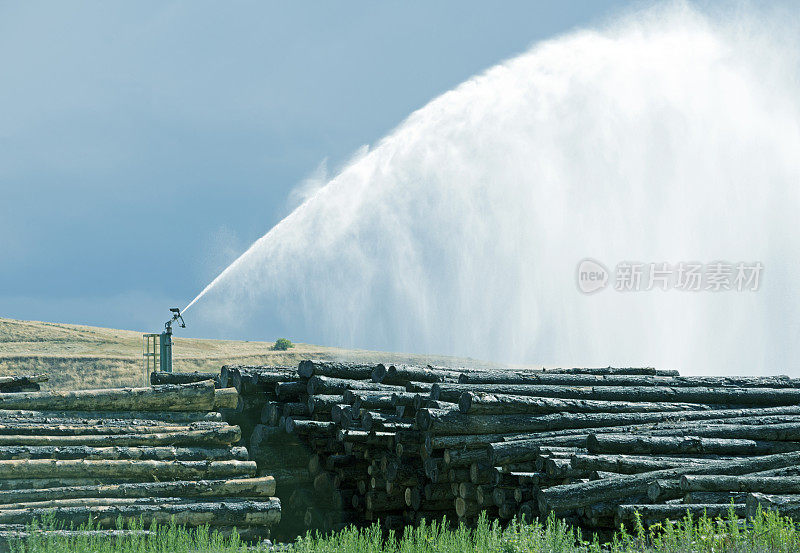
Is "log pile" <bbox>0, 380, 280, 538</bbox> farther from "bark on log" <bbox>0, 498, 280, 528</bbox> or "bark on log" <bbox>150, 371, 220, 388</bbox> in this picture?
"bark on log" <bbox>150, 371, 220, 388</bbox>

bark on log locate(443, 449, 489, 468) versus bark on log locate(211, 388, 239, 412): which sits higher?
bark on log locate(211, 388, 239, 412)

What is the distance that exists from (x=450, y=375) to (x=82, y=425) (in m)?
6.53

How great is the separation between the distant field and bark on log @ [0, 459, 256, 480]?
3130 cm

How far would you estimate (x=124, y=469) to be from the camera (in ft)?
39.1

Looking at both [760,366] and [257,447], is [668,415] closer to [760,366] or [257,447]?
[257,447]

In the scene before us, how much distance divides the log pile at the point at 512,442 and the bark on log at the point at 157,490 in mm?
1735

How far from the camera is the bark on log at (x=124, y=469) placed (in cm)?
1159

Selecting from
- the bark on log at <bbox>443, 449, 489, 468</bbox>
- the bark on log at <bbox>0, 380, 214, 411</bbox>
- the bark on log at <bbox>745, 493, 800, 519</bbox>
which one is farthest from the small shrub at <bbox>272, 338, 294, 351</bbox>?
the bark on log at <bbox>745, 493, 800, 519</bbox>

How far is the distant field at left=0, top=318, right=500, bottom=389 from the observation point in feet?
166

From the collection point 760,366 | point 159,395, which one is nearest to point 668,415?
point 159,395

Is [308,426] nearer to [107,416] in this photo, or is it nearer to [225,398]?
[225,398]

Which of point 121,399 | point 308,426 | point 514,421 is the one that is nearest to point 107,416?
point 121,399

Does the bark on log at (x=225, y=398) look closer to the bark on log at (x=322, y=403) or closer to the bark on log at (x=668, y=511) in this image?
the bark on log at (x=322, y=403)

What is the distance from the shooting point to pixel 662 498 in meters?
9.78
